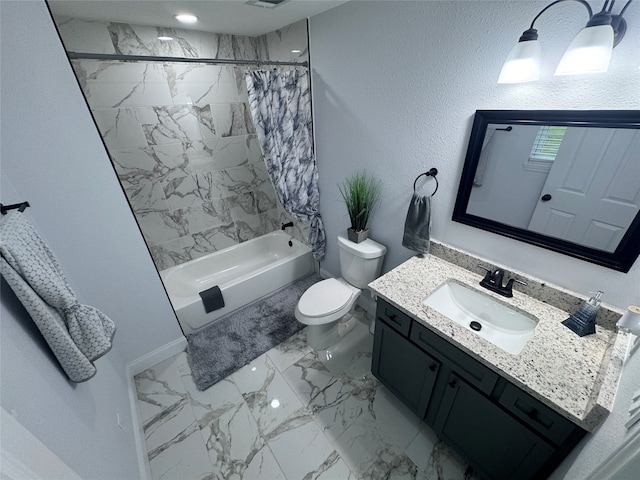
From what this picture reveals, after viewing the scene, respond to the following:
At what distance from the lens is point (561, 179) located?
3.57 feet

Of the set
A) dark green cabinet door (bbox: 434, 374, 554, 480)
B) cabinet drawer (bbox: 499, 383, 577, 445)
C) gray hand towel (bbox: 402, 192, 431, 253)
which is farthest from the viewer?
gray hand towel (bbox: 402, 192, 431, 253)

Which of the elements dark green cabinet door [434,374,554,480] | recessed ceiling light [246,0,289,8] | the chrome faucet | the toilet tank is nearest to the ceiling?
recessed ceiling light [246,0,289,8]

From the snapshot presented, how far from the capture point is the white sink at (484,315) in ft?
4.04

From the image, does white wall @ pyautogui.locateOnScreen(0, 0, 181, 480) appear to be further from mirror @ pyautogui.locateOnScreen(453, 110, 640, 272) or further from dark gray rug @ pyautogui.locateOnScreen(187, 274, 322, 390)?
mirror @ pyautogui.locateOnScreen(453, 110, 640, 272)

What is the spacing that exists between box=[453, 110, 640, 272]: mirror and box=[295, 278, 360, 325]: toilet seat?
3.23ft

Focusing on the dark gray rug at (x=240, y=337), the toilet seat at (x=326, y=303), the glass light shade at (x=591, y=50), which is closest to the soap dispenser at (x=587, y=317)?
the glass light shade at (x=591, y=50)

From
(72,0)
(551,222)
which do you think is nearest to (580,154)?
(551,222)

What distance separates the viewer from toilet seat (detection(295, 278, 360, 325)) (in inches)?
71.3

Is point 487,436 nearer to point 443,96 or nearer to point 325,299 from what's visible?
point 325,299

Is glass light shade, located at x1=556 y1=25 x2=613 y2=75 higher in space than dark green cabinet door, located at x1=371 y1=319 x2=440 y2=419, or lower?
higher

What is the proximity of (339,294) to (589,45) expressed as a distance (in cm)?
166

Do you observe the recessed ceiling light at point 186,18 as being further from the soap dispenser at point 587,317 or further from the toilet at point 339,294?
the soap dispenser at point 587,317

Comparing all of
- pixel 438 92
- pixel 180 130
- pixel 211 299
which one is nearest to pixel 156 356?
pixel 211 299

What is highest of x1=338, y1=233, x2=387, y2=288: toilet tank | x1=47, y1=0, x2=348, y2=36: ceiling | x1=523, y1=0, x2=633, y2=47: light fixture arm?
x1=47, y1=0, x2=348, y2=36: ceiling
